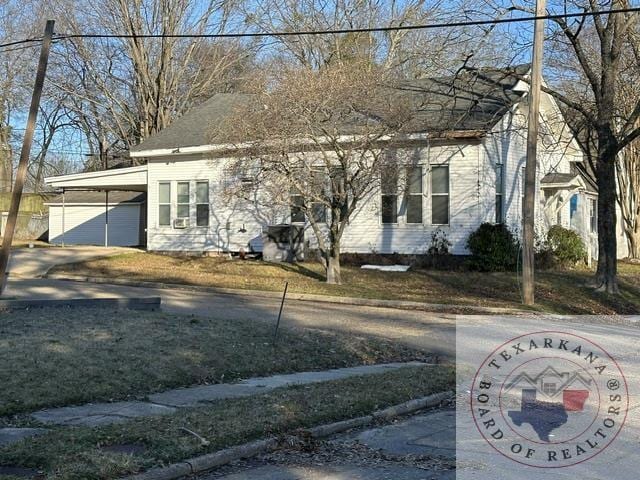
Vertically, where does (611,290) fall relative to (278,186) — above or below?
below

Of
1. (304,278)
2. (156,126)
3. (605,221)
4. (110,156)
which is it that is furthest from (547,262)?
(110,156)

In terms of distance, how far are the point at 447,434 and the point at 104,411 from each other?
3.58 m

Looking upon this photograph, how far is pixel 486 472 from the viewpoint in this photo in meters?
6.63

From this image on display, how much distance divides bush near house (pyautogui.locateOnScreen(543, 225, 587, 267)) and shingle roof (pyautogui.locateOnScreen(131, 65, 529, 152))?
482 centimetres

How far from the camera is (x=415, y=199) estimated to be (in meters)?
27.6

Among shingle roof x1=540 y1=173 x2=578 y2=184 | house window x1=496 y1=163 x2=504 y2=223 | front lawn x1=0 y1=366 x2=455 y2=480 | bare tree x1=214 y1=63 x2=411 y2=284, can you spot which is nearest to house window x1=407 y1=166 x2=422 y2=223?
house window x1=496 y1=163 x2=504 y2=223

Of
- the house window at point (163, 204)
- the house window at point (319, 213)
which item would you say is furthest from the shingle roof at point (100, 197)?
the house window at point (319, 213)

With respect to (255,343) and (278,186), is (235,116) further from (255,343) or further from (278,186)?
(255,343)

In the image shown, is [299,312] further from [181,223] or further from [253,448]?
[181,223]

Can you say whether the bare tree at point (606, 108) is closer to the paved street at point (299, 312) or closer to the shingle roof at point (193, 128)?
the paved street at point (299, 312)

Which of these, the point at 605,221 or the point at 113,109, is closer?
the point at 605,221

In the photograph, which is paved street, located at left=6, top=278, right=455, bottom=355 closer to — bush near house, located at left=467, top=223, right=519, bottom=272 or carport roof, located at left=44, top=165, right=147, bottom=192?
bush near house, located at left=467, top=223, right=519, bottom=272

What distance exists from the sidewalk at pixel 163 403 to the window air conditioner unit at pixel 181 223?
20741mm

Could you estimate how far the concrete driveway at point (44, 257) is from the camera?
26.7 m
